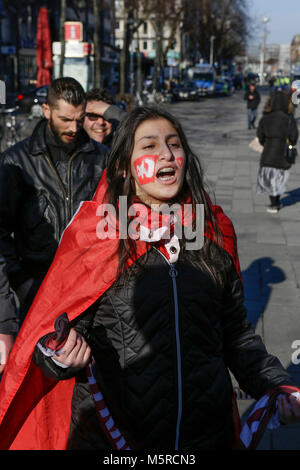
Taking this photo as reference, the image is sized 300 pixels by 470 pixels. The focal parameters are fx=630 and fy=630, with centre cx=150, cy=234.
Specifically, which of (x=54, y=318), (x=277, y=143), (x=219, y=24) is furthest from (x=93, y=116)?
(x=219, y=24)

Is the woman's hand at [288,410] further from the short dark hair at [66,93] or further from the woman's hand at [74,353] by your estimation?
the short dark hair at [66,93]

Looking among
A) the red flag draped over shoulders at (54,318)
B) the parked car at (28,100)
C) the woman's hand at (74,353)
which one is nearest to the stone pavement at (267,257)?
the red flag draped over shoulders at (54,318)

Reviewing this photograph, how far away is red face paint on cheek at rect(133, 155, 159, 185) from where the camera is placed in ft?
6.38

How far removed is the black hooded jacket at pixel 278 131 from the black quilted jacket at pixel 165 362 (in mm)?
7907

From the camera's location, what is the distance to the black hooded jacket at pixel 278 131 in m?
9.52

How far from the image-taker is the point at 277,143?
9.53 meters

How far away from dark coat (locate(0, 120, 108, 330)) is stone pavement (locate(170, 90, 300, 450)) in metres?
0.86

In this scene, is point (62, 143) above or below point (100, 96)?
below

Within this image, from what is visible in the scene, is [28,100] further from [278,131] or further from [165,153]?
[165,153]

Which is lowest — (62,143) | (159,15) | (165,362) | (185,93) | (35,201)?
(185,93)

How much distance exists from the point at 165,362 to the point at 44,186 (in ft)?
5.78

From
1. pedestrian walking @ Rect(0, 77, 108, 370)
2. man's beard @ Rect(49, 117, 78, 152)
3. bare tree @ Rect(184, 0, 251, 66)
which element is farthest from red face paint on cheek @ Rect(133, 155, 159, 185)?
bare tree @ Rect(184, 0, 251, 66)

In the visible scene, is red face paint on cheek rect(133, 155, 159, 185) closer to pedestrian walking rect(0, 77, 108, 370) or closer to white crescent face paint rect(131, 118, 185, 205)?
white crescent face paint rect(131, 118, 185, 205)
